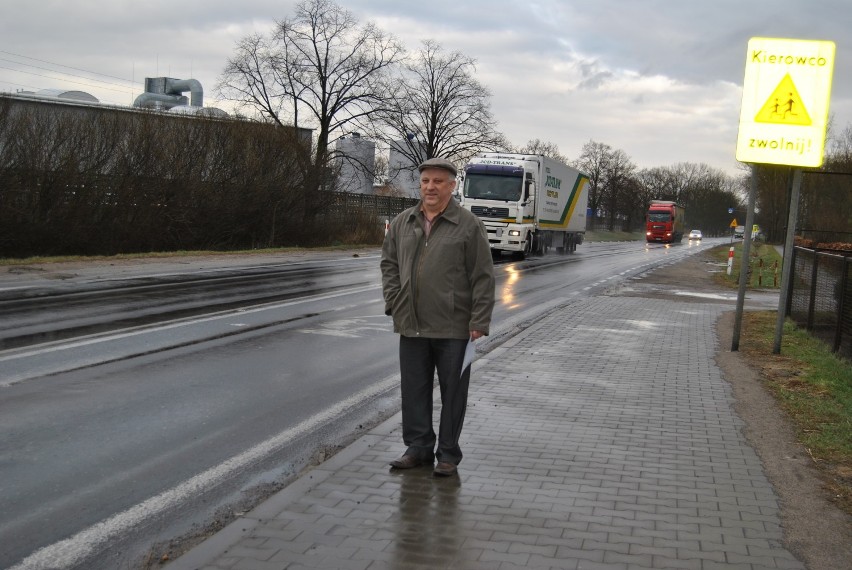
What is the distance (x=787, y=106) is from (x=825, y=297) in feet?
9.45

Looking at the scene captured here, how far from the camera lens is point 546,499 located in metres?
5.09

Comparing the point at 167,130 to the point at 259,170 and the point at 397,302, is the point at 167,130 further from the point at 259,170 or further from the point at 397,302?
the point at 397,302

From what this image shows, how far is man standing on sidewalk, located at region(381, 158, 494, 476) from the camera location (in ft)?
18.4

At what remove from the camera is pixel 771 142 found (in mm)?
11227

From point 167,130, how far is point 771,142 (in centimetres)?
2259

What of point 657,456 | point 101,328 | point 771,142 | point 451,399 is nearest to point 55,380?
point 101,328

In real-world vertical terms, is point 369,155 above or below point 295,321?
above

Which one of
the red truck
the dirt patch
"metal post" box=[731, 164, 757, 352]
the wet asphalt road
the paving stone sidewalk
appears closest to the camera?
the paving stone sidewalk

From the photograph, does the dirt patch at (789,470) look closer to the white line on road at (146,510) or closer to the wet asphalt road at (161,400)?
the wet asphalt road at (161,400)

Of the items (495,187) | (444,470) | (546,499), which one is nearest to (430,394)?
(444,470)

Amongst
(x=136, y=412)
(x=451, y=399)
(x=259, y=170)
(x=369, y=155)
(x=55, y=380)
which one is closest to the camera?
(x=451, y=399)

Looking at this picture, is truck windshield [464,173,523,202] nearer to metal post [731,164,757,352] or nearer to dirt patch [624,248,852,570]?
metal post [731,164,757,352]

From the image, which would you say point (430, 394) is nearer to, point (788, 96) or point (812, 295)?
point (788, 96)

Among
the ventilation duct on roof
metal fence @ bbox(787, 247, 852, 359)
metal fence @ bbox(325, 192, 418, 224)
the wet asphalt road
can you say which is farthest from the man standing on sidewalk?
the ventilation duct on roof
